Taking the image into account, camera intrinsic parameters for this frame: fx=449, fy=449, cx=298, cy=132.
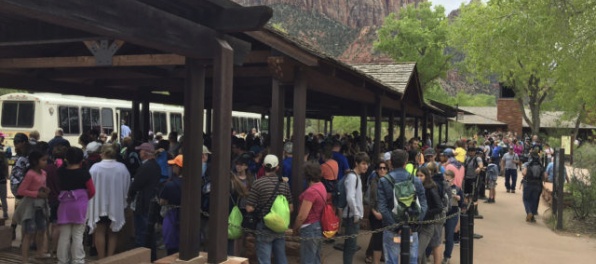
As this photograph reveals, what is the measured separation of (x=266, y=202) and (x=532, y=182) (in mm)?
7990

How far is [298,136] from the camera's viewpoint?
6582 mm

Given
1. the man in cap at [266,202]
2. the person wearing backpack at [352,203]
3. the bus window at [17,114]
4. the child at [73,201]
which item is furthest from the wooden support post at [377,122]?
the bus window at [17,114]

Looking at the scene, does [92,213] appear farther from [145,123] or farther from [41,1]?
[145,123]

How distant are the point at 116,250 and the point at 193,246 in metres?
2.45

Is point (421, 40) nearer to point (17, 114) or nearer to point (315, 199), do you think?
point (17, 114)

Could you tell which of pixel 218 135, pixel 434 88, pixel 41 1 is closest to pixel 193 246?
pixel 218 135

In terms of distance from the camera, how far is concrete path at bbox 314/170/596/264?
302 inches

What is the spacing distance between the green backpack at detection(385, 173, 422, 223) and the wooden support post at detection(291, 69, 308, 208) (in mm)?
1572

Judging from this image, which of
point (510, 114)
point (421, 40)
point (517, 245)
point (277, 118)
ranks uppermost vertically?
point (421, 40)

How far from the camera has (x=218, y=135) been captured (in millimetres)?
4516

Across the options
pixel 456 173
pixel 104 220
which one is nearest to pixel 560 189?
pixel 456 173

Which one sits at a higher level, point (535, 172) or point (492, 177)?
point (535, 172)

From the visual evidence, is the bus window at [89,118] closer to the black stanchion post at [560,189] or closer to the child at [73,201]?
the child at [73,201]

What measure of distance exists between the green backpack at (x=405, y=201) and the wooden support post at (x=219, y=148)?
6.74 feet
